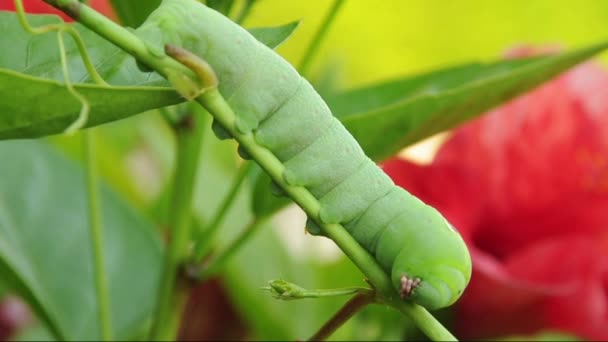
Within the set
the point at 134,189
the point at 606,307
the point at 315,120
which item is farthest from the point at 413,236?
the point at 134,189

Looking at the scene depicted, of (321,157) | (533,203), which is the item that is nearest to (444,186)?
(533,203)

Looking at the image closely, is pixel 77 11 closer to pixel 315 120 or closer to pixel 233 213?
pixel 315 120

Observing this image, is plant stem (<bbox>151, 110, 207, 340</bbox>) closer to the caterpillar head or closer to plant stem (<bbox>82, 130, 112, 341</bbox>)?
plant stem (<bbox>82, 130, 112, 341</bbox>)

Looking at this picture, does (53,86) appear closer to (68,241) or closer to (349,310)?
(349,310)

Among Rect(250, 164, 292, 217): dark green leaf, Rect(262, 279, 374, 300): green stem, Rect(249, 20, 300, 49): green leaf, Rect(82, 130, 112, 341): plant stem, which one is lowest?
Rect(82, 130, 112, 341): plant stem

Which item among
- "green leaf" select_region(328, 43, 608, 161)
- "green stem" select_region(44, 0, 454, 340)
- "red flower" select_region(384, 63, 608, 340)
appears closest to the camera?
"green stem" select_region(44, 0, 454, 340)

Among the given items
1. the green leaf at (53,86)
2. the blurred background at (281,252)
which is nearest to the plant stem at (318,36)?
the blurred background at (281,252)

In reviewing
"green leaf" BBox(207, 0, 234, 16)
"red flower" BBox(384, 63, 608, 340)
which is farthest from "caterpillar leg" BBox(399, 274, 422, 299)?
"red flower" BBox(384, 63, 608, 340)
